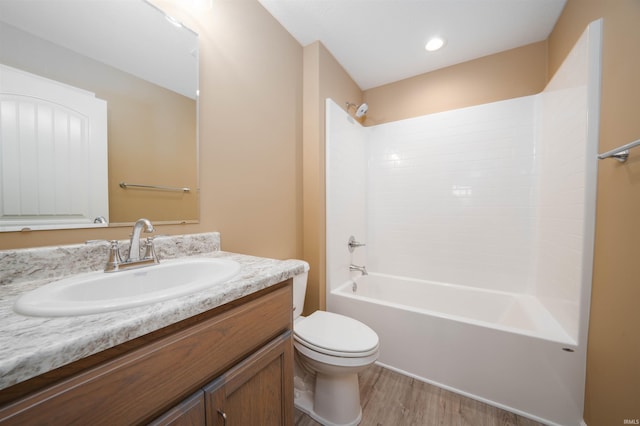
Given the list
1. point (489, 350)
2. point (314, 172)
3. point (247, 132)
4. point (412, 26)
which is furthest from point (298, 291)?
point (412, 26)

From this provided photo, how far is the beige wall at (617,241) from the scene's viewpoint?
2.95ft

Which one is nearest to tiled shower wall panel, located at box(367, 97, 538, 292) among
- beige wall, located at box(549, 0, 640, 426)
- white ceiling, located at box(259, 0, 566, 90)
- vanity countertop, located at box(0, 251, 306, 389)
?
white ceiling, located at box(259, 0, 566, 90)

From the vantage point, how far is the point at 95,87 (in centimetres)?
83

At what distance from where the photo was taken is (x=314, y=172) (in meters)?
1.80

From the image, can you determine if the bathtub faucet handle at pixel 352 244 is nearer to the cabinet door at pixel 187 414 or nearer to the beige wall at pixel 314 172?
the beige wall at pixel 314 172

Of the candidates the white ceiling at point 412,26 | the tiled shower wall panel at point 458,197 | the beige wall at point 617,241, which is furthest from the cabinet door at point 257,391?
the white ceiling at point 412,26

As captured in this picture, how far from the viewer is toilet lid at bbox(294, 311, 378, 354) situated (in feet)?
3.79

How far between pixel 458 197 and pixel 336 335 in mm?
1659

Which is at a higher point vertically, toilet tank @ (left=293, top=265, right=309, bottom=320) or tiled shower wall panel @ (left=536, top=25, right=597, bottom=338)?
tiled shower wall panel @ (left=536, top=25, right=597, bottom=338)

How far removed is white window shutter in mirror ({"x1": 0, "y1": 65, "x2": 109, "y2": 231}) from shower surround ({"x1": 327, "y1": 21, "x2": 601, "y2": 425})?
1350 millimetres

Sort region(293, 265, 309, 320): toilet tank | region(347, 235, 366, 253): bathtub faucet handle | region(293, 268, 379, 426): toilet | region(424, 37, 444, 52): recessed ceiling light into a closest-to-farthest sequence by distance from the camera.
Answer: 1. region(293, 268, 379, 426): toilet
2. region(293, 265, 309, 320): toilet tank
3. region(424, 37, 444, 52): recessed ceiling light
4. region(347, 235, 366, 253): bathtub faucet handle

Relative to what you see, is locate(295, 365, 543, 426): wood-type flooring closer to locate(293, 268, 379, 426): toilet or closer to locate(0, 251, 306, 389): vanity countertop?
locate(293, 268, 379, 426): toilet

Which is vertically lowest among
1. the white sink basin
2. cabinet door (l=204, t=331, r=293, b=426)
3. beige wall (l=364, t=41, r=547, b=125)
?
cabinet door (l=204, t=331, r=293, b=426)

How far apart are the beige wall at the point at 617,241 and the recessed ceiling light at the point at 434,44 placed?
80cm
